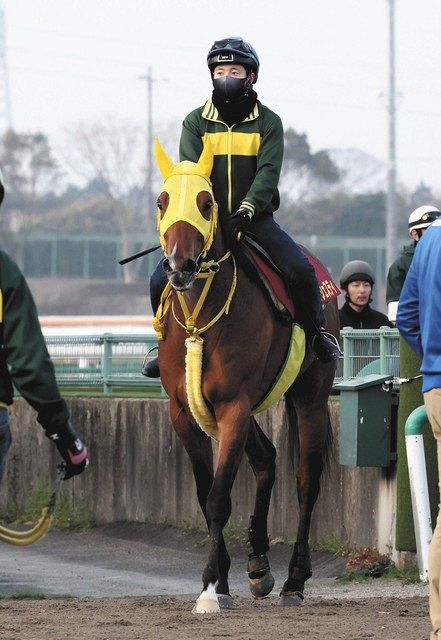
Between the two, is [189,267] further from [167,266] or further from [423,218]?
[423,218]

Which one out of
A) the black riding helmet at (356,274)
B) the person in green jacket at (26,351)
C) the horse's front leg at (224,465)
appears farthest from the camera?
the black riding helmet at (356,274)

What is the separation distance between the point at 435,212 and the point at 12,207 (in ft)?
258

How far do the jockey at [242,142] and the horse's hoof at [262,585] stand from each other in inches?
71.8

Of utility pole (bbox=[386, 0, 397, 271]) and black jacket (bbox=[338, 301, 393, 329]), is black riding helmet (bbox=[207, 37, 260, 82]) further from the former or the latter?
utility pole (bbox=[386, 0, 397, 271])

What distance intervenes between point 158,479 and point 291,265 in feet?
17.0

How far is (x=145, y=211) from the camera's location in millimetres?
85375

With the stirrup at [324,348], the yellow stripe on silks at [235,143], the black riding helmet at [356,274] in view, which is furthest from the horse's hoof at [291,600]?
the black riding helmet at [356,274]

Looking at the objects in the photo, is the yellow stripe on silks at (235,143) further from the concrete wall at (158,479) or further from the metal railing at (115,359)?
the metal railing at (115,359)

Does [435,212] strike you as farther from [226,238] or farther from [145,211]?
[145,211]

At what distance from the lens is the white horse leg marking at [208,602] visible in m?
9.21

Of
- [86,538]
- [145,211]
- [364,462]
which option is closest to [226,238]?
[364,462]

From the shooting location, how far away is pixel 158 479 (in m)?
15.2

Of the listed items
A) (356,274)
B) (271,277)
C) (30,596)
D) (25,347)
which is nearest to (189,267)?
(271,277)

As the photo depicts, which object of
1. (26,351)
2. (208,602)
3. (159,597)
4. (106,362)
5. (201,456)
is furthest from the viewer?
(106,362)
